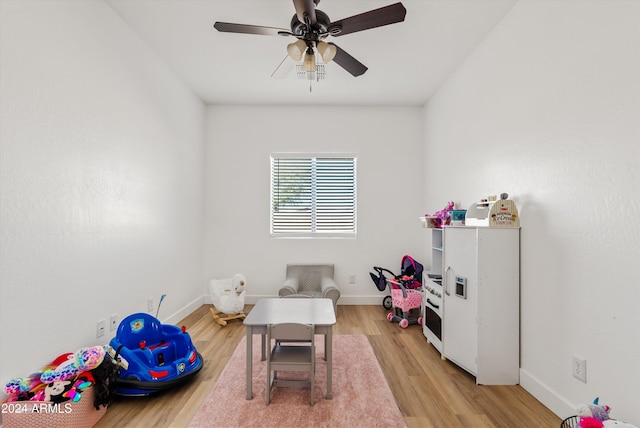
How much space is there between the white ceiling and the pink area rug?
292cm

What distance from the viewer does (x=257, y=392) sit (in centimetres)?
218

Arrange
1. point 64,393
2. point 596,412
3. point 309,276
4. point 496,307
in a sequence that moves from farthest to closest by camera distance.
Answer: point 309,276 → point 496,307 → point 64,393 → point 596,412

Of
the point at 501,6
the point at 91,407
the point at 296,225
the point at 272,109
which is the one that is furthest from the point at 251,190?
the point at 501,6

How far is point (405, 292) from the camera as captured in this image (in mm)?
3627

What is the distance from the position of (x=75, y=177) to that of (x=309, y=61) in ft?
6.11

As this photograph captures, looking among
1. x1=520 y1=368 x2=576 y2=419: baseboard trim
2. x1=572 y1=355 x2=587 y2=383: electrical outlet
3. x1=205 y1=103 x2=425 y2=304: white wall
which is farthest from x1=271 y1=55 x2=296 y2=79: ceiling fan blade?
x1=520 y1=368 x2=576 y2=419: baseboard trim

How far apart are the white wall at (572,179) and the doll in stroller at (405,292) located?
1438 millimetres

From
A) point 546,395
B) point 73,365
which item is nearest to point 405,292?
point 546,395

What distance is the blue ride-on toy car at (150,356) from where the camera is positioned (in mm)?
2072

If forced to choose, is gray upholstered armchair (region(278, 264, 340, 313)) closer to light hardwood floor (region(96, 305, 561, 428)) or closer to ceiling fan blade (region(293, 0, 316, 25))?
light hardwood floor (region(96, 305, 561, 428))

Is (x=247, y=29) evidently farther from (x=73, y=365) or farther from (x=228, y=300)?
(x=228, y=300)

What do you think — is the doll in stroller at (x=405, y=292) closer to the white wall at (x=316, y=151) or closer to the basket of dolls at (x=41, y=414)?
the white wall at (x=316, y=151)

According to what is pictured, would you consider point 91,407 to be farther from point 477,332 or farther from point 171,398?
point 477,332

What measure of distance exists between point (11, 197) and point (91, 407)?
4.30 ft
